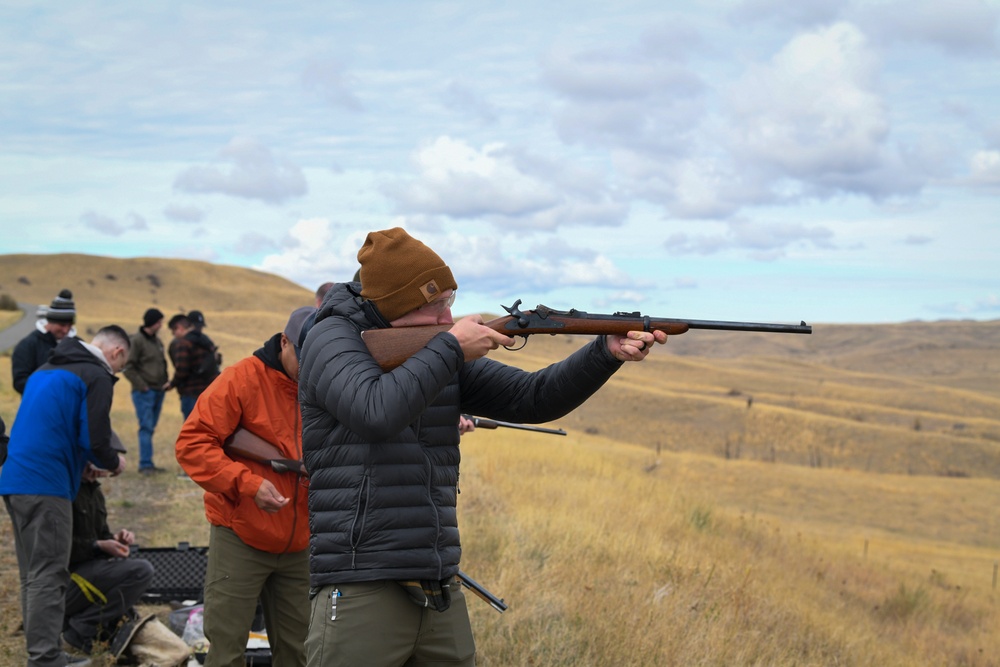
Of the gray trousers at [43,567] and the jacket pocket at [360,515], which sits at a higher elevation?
the jacket pocket at [360,515]

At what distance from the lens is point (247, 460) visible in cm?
450

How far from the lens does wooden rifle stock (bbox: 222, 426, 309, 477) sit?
4445mm

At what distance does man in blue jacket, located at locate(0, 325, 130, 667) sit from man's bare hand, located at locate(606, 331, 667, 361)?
325cm

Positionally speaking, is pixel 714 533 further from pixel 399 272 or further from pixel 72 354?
pixel 399 272

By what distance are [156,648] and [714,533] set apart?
27.1ft

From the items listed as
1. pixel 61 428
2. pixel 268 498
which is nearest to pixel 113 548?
pixel 61 428

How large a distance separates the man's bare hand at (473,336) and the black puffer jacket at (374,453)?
0.20ft

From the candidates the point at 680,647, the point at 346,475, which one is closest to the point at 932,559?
the point at 680,647

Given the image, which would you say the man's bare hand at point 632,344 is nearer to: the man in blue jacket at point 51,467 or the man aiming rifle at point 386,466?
the man aiming rifle at point 386,466

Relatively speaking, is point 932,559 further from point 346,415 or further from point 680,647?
point 346,415

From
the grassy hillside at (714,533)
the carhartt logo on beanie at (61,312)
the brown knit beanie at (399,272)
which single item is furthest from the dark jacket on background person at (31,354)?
the brown knit beanie at (399,272)

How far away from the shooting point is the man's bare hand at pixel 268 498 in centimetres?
427

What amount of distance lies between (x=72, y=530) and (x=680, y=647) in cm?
374

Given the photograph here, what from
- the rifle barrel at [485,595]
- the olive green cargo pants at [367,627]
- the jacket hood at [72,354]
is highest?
the jacket hood at [72,354]
